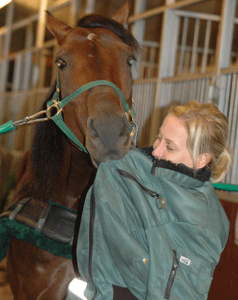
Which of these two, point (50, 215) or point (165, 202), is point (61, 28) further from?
point (165, 202)

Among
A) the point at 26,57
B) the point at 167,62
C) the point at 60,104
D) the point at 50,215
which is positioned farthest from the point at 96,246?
the point at 26,57

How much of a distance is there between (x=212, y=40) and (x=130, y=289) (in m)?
6.62

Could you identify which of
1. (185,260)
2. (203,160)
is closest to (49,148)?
(203,160)

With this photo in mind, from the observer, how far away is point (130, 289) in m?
0.96

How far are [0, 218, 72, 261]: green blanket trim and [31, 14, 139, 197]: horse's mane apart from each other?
6.4 inches

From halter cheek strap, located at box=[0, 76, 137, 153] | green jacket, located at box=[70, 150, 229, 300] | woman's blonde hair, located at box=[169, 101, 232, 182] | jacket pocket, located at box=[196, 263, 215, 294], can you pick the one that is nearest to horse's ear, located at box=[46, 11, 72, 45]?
halter cheek strap, located at box=[0, 76, 137, 153]

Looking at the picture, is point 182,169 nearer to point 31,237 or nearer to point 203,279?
point 203,279

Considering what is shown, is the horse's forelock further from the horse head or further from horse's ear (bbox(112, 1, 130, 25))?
horse's ear (bbox(112, 1, 130, 25))

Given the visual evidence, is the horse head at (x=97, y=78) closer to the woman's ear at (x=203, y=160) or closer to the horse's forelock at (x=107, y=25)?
the horse's forelock at (x=107, y=25)

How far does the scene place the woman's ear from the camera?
1.17m

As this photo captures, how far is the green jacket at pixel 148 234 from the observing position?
926 millimetres

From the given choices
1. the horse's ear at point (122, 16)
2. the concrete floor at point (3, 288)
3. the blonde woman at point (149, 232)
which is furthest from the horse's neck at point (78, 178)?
the concrete floor at point (3, 288)

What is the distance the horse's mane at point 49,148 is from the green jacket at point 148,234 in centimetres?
50

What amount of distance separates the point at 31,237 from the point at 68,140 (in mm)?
422
